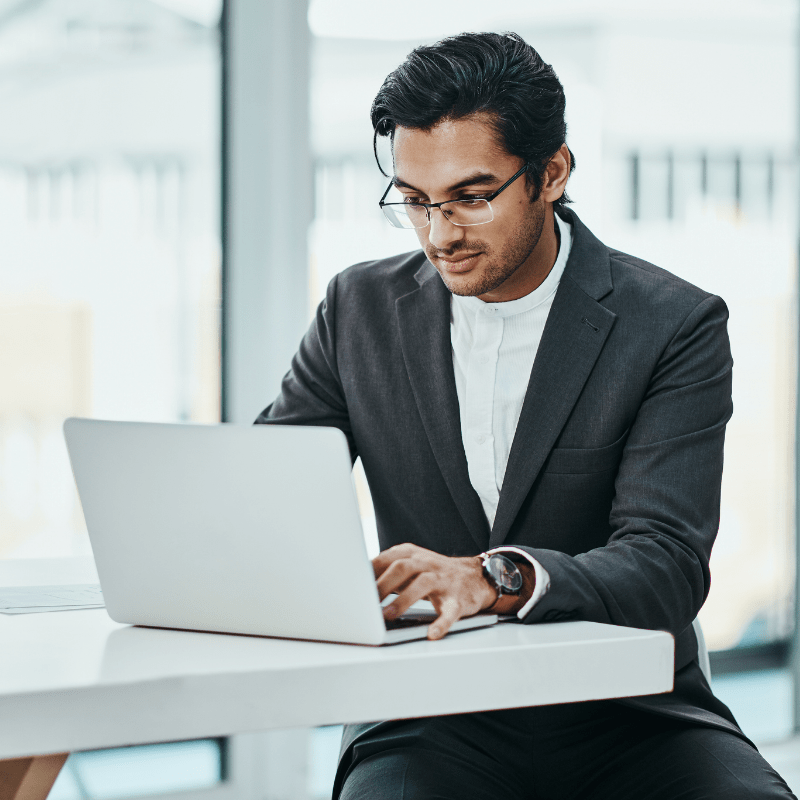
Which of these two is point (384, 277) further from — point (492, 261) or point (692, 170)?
point (692, 170)

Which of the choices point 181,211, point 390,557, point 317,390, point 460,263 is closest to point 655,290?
point 460,263

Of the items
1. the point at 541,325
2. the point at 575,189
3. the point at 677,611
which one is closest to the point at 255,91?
the point at 575,189

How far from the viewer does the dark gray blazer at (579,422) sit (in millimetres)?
1247

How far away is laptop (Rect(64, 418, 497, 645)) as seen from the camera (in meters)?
0.87

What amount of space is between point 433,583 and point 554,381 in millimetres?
544

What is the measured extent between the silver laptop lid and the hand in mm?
95

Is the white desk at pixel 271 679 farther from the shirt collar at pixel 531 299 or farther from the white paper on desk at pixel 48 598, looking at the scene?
the shirt collar at pixel 531 299

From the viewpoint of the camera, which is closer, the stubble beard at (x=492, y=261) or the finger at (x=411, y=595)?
the finger at (x=411, y=595)

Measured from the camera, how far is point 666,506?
49.6 inches

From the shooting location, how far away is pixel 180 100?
2402mm

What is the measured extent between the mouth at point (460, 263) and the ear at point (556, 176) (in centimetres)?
19

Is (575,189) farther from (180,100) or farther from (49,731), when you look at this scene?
(49,731)

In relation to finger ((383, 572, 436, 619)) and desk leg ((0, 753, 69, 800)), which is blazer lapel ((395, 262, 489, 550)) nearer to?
finger ((383, 572, 436, 619))

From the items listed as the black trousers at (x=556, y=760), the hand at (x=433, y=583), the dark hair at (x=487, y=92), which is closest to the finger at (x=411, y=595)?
the hand at (x=433, y=583)
